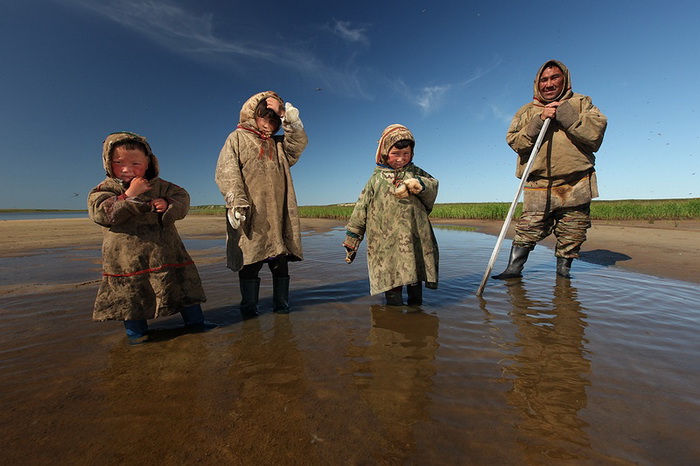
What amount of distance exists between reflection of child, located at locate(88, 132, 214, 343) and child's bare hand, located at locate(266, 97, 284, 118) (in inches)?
42.4

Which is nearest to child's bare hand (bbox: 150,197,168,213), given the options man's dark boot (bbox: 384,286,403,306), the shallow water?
the shallow water

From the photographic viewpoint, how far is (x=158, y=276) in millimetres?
2182

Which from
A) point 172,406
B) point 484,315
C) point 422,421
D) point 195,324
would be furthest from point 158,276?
point 484,315

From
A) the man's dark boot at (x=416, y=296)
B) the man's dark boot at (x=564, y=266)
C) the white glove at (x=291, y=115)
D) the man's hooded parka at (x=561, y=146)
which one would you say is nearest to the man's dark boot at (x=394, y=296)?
the man's dark boot at (x=416, y=296)

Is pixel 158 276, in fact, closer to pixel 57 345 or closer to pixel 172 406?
pixel 57 345

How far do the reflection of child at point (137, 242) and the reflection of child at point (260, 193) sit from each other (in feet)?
1.43

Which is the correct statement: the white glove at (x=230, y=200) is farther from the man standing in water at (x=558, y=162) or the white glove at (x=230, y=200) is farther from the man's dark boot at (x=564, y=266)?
the man's dark boot at (x=564, y=266)

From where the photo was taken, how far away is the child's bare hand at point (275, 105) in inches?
110

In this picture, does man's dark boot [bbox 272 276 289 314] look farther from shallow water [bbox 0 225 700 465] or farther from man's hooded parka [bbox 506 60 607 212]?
man's hooded parka [bbox 506 60 607 212]

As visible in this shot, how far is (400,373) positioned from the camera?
5.49ft

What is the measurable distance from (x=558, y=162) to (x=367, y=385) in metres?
3.59

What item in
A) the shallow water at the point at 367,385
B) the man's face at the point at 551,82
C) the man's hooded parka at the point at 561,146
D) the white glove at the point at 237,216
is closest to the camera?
the shallow water at the point at 367,385

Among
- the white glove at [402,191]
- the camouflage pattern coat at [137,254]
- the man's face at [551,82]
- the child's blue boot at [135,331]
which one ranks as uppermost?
the man's face at [551,82]

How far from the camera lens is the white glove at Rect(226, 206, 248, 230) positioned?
98.3 inches
